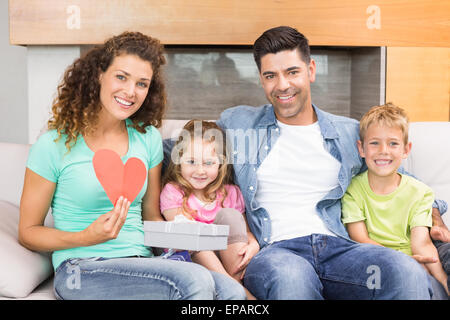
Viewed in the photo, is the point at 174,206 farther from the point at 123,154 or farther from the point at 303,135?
the point at 303,135

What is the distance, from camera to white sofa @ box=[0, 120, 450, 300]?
1.41 metres

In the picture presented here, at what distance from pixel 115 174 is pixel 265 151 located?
59 cm

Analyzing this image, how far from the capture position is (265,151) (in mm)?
1760

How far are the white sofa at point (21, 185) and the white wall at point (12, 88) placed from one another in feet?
5.62

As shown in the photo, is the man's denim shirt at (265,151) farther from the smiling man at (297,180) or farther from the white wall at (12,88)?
the white wall at (12,88)

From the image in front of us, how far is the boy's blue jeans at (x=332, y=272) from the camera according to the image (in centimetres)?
137

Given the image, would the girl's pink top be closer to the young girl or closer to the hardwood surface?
the young girl

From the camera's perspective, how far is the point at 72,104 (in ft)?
5.01

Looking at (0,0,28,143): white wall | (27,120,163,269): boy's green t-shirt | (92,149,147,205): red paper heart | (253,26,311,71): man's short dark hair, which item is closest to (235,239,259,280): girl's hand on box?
(27,120,163,269): boy's green t-shirt

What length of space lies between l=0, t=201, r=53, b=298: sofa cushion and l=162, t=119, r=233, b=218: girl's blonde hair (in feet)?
1.49

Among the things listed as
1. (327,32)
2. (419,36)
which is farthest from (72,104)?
(419,36)

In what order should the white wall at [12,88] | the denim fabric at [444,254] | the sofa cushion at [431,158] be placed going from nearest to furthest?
the denim fabric at [444,254], the sofa cushion at [431,158], the white wall at [12,88]

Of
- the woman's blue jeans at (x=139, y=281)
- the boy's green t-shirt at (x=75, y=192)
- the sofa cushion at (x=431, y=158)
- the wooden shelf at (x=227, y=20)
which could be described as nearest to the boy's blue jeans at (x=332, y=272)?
the woman's blue jeans at (x=139, y=281)

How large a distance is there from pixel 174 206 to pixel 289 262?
0.41 meters
